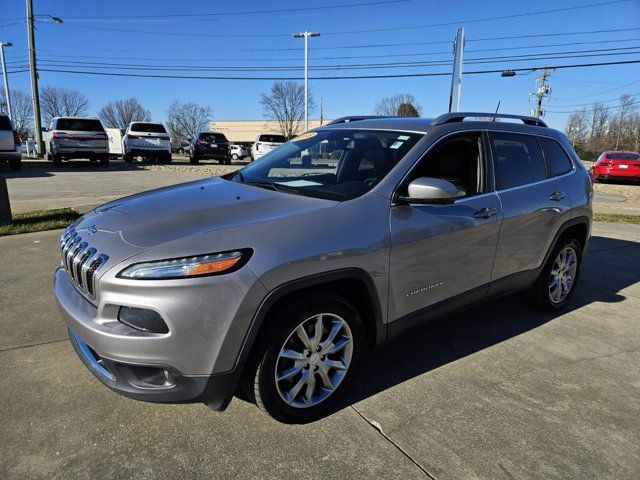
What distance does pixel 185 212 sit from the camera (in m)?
2.57

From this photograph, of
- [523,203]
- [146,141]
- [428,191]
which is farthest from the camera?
[146,141]

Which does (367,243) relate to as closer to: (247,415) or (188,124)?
(247,415)

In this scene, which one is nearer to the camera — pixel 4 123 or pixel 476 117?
pixel 476 117

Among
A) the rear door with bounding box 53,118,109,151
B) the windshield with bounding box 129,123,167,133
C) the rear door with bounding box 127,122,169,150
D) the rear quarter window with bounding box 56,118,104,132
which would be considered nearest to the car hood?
the rear door with bounding box 53,118,109,151

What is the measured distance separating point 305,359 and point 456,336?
178cm

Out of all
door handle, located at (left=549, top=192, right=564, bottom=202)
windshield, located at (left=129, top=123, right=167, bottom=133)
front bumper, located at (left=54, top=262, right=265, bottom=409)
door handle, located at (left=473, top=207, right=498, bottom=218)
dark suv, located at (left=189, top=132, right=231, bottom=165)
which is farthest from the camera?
dark suv, located at (left=189, top=132, right=231, bottom=165)

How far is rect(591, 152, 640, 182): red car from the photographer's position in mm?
19641

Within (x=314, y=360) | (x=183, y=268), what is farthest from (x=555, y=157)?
(x=183, y=268)

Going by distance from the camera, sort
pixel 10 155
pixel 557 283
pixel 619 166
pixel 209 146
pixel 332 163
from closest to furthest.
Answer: pixel 332 163 < pixel 557 283 < pixel 10 155 < pixel 619 166 < pixel 209 146

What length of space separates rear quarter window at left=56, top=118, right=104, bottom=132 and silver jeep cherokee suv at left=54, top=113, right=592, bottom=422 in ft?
60.3

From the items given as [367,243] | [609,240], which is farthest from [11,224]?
[609,240]

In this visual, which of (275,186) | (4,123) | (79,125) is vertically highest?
(79,125)

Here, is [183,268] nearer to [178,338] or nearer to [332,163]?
[178,338]

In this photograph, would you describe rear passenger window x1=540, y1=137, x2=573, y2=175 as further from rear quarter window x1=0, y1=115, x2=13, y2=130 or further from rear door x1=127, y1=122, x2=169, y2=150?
rear door x1=127, y1=122, x2=169, y2=150
